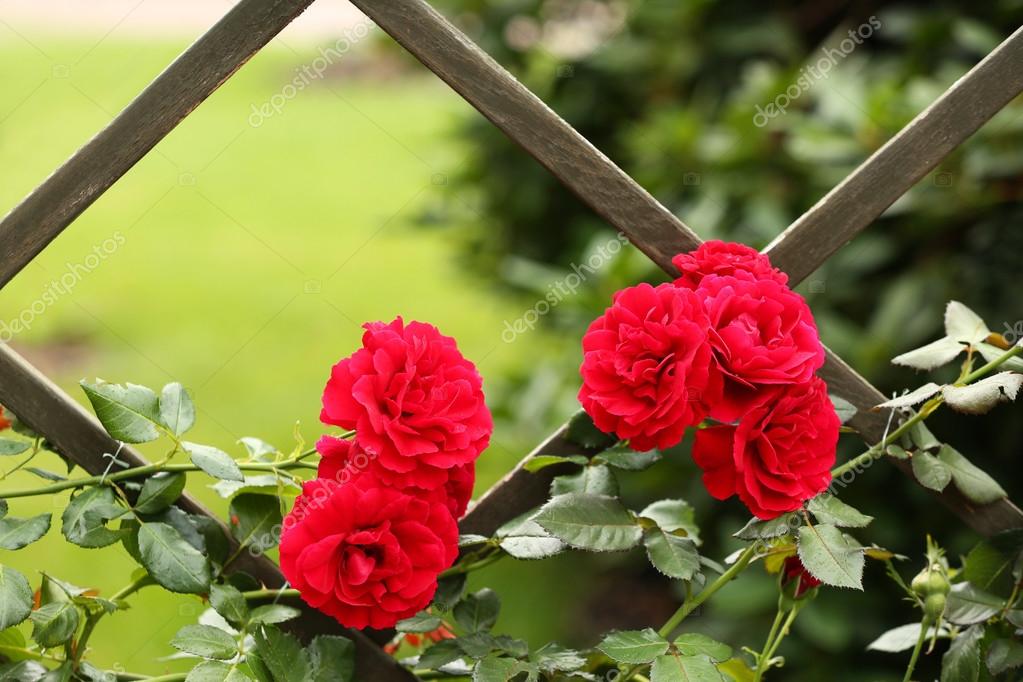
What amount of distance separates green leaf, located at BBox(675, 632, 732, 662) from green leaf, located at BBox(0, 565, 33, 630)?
1.77 ft

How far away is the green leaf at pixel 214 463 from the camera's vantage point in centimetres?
89

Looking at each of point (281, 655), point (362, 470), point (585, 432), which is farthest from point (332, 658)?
point (585, 432)

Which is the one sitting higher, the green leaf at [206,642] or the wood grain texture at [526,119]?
the wood grain texture at [526,119]

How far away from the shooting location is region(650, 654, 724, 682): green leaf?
85cm

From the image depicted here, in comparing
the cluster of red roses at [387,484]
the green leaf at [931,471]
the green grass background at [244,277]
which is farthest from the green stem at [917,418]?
the green grass background at [244,277]

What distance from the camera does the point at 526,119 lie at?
3.23 feet

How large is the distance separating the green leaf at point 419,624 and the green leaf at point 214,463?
7.8 inches

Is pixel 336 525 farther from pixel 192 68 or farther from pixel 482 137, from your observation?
pixel 482 137

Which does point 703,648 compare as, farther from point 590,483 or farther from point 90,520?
point 90,520

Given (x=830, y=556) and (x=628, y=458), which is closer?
(x=830, y=556)

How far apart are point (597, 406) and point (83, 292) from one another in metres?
4.29

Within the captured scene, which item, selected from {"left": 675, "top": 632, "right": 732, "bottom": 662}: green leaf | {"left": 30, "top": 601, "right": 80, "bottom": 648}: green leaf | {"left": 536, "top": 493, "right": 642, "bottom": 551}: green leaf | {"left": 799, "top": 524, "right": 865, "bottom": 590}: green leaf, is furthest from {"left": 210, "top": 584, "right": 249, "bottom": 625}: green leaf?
{"left": 799, "top": 524, "right": 865, "bottom": 590}: green leaf

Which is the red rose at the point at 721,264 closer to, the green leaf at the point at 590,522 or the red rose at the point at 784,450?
the red rose at the point at 784,450

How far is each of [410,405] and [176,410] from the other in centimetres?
22
